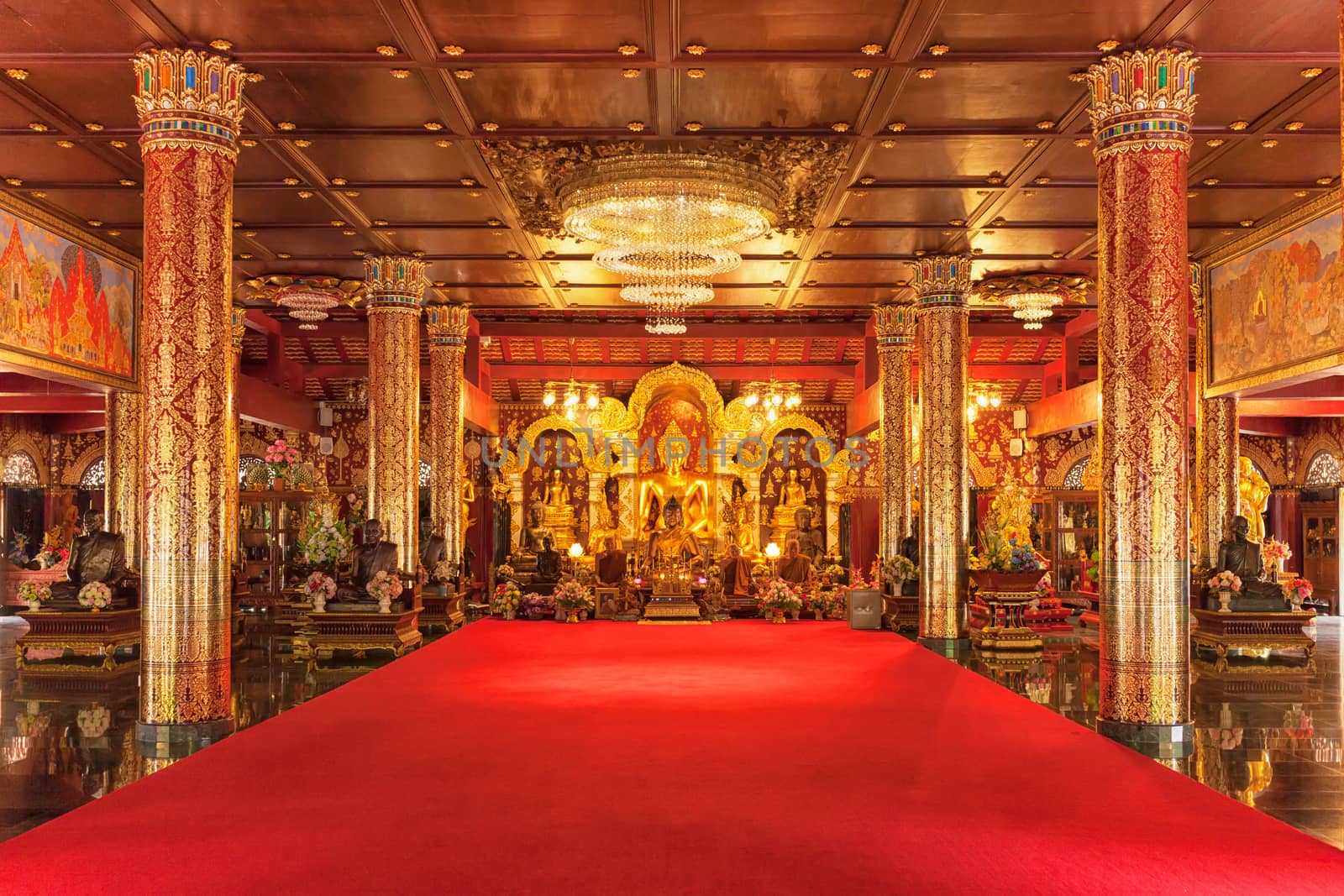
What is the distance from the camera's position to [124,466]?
14008mm

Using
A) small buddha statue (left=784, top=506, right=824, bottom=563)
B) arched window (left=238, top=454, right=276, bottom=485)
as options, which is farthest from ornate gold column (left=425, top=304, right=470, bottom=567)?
small buddha statue (left=784, top=506, right=824, bottom=563)

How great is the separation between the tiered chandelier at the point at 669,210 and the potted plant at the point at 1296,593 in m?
7.35

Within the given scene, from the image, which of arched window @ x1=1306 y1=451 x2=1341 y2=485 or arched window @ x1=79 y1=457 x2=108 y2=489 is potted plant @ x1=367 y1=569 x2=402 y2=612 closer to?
arched window @ x1=79 y1=457 x2=108 y2=489

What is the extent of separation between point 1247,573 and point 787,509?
11444 millimetres

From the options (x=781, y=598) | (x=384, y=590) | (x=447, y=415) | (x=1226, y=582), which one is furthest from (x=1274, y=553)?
(x=447, y=415)

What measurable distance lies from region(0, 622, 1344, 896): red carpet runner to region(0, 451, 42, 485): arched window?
15014 millimetres

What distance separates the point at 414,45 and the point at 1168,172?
5.18 meters

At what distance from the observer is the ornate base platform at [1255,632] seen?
1258 centimetres

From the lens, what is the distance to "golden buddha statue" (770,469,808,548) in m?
23.6

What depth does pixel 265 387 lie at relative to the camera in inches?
766

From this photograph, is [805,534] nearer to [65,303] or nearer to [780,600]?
[780,600]

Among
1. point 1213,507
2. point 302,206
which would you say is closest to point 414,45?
point 302,206

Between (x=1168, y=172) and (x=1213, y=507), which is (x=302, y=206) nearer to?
(x=1168, y=172)

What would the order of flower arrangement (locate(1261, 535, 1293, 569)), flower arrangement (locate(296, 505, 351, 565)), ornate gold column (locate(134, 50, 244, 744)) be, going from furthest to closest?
flower arrangement (locate(1261, 535, 1293, 569)), flower arrangement (locate(296, 505, 351, 565)), ornate gold column (locate(134, 50, 244, 744))
